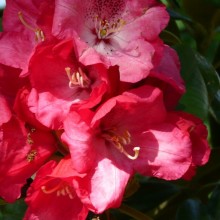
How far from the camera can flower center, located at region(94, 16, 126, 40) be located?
939 mm

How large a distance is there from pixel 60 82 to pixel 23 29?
0.32 feet

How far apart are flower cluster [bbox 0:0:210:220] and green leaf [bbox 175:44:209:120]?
0.10 meters

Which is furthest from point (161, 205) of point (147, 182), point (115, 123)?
point (115, 123)

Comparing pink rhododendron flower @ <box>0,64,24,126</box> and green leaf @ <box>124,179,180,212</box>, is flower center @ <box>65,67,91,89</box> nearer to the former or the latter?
pink rhododendron flower @ <box>0,64,24,126</box>

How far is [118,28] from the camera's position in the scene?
94cm

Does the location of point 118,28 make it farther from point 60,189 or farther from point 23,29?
point 60,189

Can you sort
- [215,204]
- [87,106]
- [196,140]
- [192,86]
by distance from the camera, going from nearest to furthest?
1. [87,106]
2. [196,140]
3. [192,86]
4. [215,204]

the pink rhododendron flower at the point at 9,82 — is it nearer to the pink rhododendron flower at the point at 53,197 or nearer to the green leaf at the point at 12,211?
the pink rhododendron flower at the point at 53,197

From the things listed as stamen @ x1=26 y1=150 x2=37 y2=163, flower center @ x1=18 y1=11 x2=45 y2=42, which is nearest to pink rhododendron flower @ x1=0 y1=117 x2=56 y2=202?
stamen @ x1=26 y1=150 x2=37 y2=163

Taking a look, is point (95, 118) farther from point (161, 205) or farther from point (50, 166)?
point (161, 205)

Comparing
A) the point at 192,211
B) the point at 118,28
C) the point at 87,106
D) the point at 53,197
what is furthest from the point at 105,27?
the point at 192,211

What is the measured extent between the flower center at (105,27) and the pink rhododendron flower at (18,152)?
0.15m

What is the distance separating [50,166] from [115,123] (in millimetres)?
102

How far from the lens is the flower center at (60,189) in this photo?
0.93m
